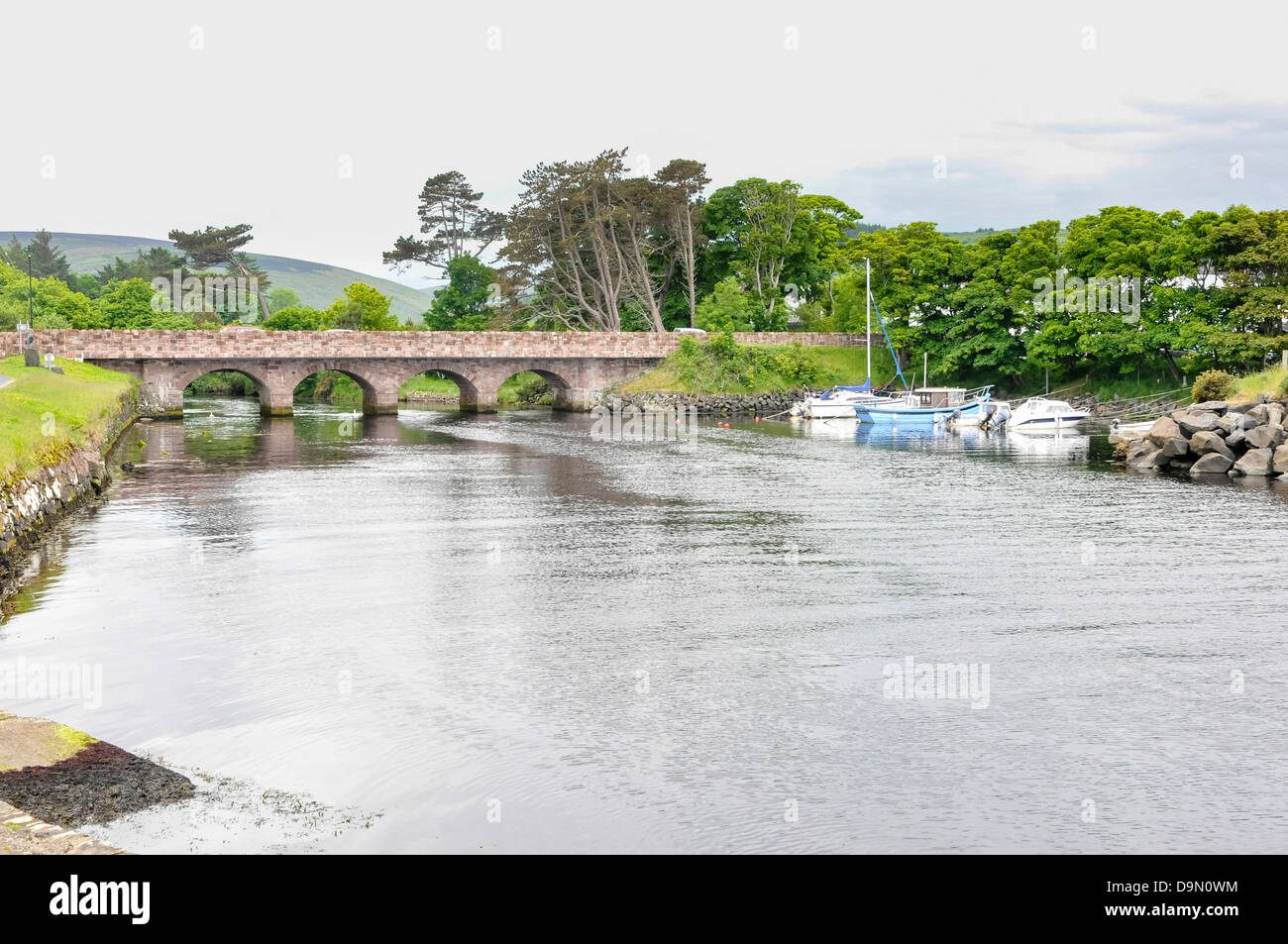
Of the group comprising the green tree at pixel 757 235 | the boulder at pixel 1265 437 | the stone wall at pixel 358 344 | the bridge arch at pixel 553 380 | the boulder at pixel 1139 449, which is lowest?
the boulder at pixel 1139 449

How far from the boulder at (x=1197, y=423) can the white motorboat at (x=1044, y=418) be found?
75.9ft

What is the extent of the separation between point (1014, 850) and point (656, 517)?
85.5 feet

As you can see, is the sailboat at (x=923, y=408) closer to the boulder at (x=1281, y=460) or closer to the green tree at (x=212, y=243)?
the boulder at (x=1281, y=460)

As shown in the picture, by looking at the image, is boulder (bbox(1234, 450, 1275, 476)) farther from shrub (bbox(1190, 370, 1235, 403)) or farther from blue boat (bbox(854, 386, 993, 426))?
blue boat (bbox(854, 386, 993, 426))

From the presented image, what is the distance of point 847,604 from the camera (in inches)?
1001

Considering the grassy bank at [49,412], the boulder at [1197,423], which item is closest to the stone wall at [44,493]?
the grassy bank at [49,412]

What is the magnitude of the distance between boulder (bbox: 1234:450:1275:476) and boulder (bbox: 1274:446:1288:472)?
1.16 feet

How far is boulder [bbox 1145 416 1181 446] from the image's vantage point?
5456 cm

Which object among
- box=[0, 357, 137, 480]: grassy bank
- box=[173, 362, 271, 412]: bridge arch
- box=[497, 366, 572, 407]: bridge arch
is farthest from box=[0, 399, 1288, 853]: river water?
box=[497, 366, 572, 407]: bridge arch

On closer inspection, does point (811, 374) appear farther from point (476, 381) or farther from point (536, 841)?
point (536, 841)

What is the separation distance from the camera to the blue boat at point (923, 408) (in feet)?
285
